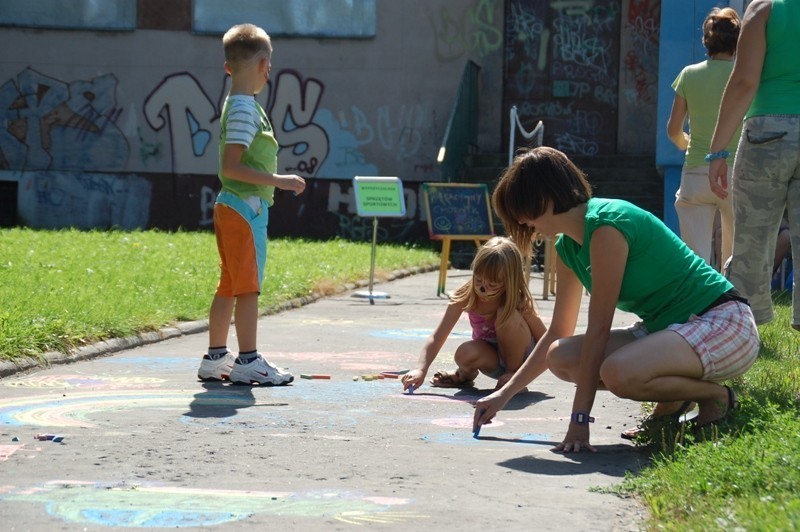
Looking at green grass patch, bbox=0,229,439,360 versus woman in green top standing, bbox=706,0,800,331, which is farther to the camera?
green grass patch, bbox=0,229,439,360

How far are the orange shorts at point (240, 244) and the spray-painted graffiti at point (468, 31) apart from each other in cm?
1328

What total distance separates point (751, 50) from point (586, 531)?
9.43ft

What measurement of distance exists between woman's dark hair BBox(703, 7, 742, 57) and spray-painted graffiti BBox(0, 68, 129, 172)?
14459 millimetres

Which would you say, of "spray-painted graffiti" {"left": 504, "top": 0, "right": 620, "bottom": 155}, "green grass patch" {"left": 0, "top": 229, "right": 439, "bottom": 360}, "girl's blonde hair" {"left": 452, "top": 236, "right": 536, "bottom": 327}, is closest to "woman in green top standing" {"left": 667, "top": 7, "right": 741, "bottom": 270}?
"girl's blonde hair" {"left": 452, "top": 236, "right": 536, "bottom": 327}

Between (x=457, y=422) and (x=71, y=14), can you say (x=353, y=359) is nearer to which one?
(x=457, y=422)

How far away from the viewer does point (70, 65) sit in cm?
2050

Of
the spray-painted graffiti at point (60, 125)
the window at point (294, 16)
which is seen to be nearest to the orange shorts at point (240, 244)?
the window at point (294, 16)

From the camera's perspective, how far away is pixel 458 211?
13.2m

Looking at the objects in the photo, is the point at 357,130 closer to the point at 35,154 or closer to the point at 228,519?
the point at 35,154

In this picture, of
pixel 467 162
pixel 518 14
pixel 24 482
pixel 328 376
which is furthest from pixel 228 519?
pixel 518 14

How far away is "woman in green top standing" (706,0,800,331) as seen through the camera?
566 cm

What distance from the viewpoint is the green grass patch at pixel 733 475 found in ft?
11.3

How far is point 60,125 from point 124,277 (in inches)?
425

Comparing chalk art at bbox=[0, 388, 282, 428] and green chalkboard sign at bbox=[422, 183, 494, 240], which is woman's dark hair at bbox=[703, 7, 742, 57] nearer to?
chalk art at bbox=[0, 388, 282, 428]
